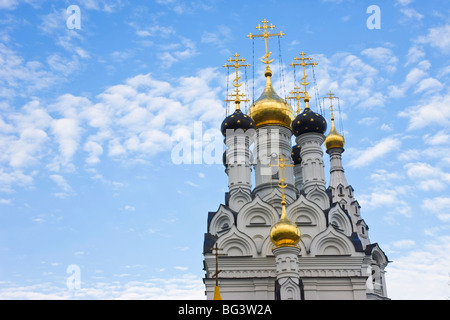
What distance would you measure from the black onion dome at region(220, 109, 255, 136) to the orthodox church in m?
0.04

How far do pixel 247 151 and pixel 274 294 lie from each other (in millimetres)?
5997

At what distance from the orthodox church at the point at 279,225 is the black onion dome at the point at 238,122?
38mm

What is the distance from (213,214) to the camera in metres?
20.4

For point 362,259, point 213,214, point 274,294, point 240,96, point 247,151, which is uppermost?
point 240,96

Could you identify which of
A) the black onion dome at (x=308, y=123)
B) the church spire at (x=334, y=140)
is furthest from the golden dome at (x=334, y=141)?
the black onion dome at (x=308, y=123)

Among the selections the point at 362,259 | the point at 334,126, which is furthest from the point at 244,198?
the point at 334,126

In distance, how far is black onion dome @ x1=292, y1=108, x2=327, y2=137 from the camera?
21422mm

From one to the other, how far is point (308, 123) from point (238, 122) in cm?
261

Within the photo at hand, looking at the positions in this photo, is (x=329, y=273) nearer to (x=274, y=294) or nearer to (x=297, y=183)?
(x=274, y=294)

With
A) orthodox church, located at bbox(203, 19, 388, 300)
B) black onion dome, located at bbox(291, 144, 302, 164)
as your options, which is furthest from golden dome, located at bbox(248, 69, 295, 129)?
black onion dome, located at bbox(291, 144, 302, 164)

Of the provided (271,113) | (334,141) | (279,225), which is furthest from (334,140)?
(279,225)

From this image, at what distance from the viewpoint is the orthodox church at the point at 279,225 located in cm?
1791

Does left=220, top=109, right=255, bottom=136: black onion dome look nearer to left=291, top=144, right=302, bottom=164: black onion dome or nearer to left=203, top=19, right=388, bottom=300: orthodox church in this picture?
left=203, top=19, right=388, bottom=300: orthodox church

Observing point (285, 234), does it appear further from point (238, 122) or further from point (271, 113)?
point (271, 113)
